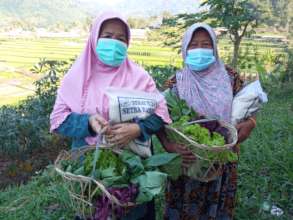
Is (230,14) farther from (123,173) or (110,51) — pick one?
(123,173)

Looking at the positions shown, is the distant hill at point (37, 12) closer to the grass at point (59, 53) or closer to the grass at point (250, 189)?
the grass at point (59, 53)

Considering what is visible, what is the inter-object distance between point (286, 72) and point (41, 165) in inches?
207

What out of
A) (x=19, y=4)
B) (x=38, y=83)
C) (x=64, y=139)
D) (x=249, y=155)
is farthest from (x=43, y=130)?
(x=19, y=4)

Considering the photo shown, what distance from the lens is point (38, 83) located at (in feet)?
14.5

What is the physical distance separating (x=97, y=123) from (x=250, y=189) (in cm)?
185

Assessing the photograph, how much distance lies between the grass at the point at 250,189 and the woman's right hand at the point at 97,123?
100 cm

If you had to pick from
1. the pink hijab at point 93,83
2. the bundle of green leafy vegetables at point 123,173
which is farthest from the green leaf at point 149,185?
the pink hijab at point 93,83

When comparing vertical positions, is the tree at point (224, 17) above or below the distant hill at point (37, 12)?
below

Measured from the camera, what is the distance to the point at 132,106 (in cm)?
154

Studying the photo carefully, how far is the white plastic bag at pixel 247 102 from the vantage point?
183 centimetres

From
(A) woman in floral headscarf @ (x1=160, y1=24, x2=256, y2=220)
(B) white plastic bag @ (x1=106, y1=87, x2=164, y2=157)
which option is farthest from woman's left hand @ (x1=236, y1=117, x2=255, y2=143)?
(B) white plastic bag @ (x1=106, y1=87, x2=164, y2=157)

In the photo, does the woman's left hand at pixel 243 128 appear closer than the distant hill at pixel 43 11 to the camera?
Yes

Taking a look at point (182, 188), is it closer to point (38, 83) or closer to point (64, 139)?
point (64, 139)

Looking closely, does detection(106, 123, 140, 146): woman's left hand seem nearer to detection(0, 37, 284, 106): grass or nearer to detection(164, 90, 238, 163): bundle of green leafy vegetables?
detection(164, 90, 238, 163): bundle of green leafy vegetables
